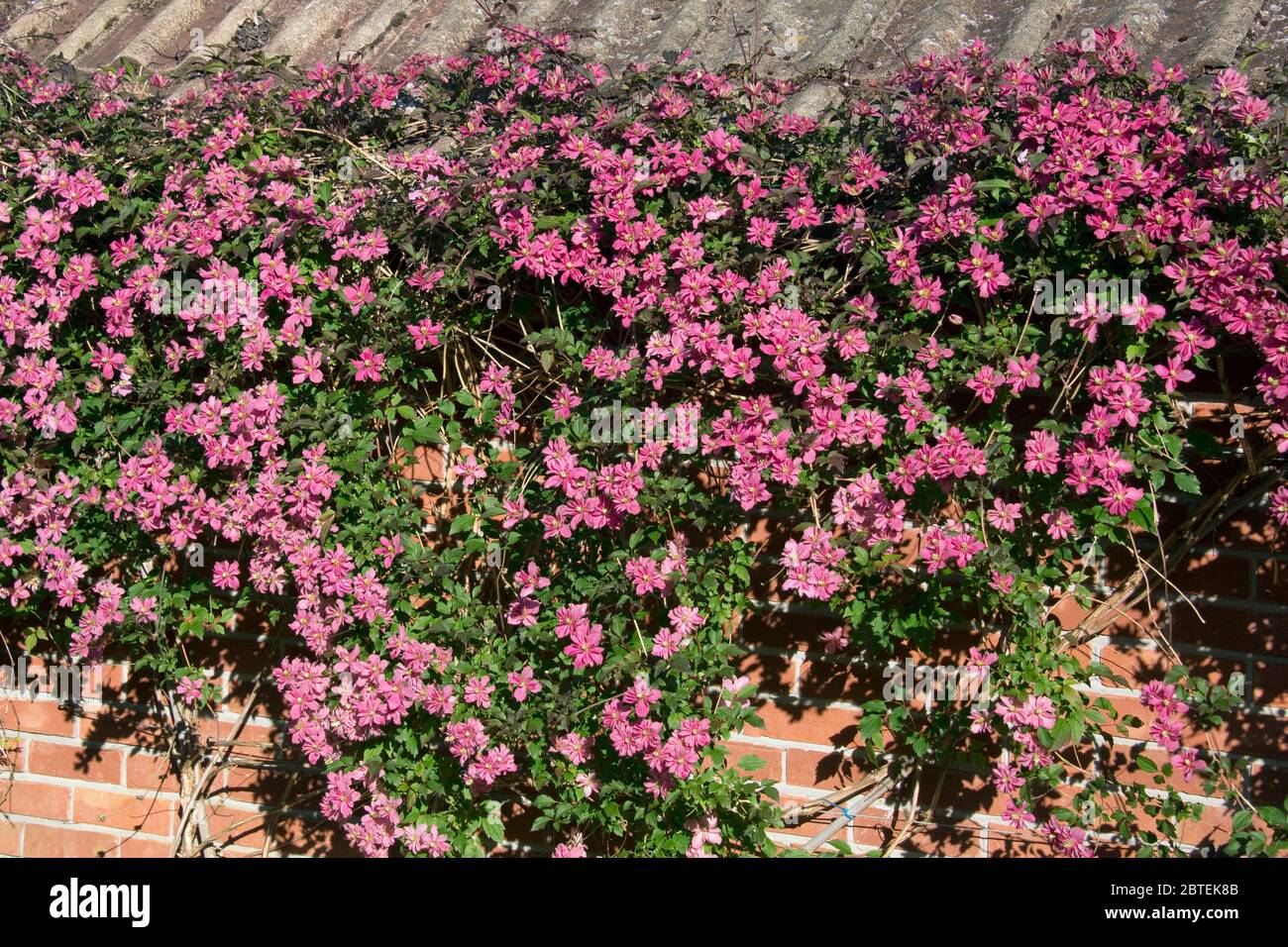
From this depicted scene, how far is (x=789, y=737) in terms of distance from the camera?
2.77m

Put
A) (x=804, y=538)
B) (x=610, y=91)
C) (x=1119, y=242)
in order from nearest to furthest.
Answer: (x=1119, y=242), (x=804, y=538), (x=610, y=91)

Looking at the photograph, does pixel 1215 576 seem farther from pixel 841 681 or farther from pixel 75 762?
pixel 75 762

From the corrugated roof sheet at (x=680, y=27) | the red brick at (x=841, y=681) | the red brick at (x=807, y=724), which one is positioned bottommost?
the red brick at (x=807, y=724)

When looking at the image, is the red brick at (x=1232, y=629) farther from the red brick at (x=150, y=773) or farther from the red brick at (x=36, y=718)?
the red brick at (x=36, y=718)

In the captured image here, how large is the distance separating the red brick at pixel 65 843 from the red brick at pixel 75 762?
156 mm

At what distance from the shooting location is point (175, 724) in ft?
10.6

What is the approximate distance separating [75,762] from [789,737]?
2102mm

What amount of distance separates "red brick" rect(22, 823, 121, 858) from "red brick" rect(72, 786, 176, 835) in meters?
0.04

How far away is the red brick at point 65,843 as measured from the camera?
328cm

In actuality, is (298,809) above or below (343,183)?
below

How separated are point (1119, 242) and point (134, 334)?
2.39 m

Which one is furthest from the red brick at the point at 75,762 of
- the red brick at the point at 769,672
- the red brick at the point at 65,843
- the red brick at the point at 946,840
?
the red brick at the point at 946,840
